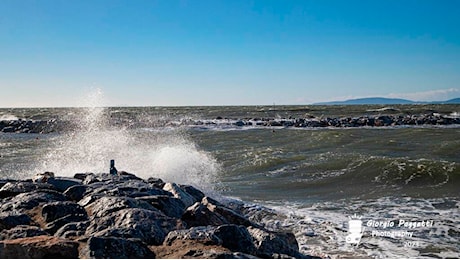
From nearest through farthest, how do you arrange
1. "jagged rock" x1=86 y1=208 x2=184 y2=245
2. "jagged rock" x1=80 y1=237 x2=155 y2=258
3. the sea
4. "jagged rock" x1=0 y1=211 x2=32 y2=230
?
"jagged rock" x1=80 y1=237 x2=155 y2=258, "jagged rock" x1=86 y1=208 x2=184 y2=245, "jagged rock" x1=0 y1=211 x2=32 y2=230, the sea

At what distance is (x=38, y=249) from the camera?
421cm

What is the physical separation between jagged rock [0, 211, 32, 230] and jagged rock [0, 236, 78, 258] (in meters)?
1.26

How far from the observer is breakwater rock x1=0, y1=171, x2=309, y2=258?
13.9ft

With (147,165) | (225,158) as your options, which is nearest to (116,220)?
(147,165)

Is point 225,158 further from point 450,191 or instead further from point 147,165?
point 450,191

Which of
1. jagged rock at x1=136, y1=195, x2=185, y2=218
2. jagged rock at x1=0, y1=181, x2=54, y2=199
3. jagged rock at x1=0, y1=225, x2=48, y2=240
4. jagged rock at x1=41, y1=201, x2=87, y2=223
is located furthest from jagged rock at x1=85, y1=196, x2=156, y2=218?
jagged rock at x1=0, y1=181, x2=54, y2=199

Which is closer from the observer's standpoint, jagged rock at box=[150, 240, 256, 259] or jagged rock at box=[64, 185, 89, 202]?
jagged rock at box=[150, 240, 256, 259]

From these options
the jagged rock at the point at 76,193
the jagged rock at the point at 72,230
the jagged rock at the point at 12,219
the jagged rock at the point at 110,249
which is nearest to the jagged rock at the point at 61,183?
the jagged rock at the point at 76,193

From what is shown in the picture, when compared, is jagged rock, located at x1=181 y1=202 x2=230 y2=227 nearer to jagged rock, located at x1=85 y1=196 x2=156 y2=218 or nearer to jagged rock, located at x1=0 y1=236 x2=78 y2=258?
jagged rock, located at x1=85 y1=196 x2=156 y2=218

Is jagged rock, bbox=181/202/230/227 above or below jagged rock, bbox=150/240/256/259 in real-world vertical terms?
below

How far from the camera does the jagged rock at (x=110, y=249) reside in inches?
161

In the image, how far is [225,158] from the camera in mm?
19875

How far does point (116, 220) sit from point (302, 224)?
189 inches

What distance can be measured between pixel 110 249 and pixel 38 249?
0.76m
